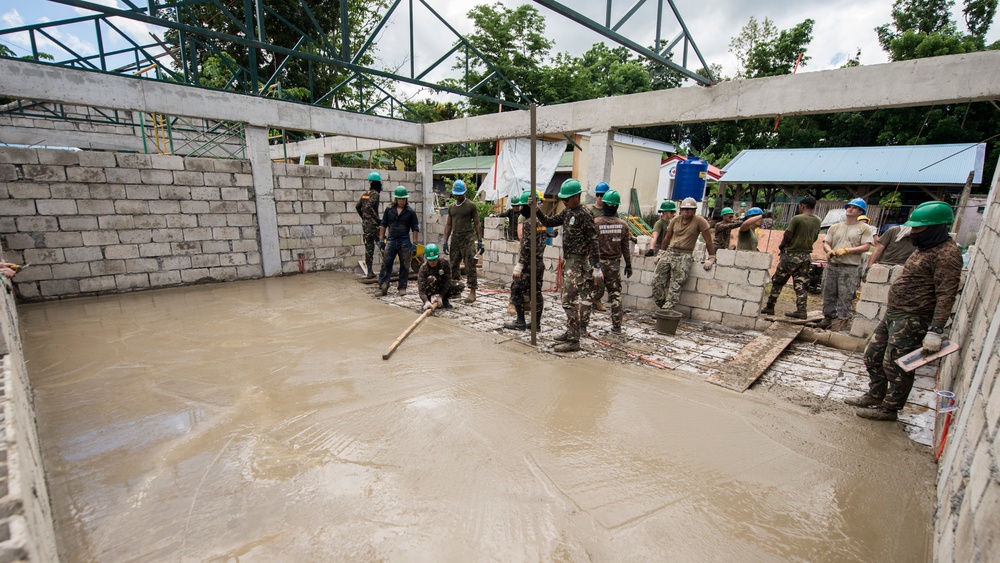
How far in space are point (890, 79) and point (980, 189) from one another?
21347 millimetres

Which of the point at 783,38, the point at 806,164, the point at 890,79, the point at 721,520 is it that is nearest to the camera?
the point at 721,520

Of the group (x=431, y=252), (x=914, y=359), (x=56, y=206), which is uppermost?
(x=56, y=206)

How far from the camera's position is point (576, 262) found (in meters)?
4.61

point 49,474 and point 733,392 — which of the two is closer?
point 49,474

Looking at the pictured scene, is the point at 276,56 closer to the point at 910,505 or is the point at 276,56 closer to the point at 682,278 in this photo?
the point at 682,278

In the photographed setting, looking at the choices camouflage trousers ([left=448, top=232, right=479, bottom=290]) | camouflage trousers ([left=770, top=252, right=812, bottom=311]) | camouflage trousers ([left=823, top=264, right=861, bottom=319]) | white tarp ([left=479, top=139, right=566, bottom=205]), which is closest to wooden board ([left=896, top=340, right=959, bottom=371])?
camouflage trousers ([left=823, top=264, right=861, bottom=319])

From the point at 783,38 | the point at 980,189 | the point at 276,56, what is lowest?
the point at 980,189

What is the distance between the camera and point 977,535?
142cm

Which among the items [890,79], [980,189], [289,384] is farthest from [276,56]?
[980,189]

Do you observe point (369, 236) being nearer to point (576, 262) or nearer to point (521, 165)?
point (576, 262)

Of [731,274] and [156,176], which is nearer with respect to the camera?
[731,274]

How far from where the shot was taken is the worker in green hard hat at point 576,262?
4.48m

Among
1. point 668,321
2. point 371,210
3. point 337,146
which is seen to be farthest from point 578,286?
point 337,146

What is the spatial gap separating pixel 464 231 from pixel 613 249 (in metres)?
2.51
